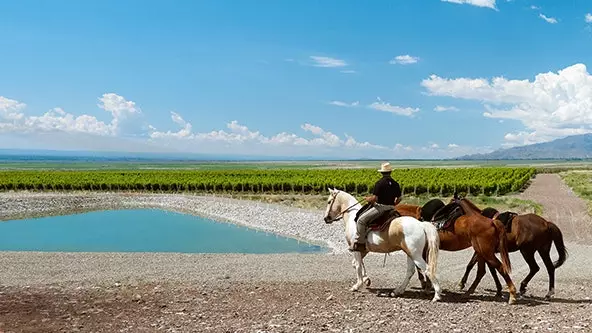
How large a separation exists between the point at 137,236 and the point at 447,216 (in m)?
18.4

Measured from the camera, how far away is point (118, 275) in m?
13.3

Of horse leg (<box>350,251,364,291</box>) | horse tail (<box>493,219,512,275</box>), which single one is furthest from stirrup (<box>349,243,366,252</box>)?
horse tail (<box>493,219,512,275</box>)

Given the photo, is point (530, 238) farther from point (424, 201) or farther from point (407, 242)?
point (424, 201)

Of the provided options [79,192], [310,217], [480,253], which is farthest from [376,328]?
[79,192]

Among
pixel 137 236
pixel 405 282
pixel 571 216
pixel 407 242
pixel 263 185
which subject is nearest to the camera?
pixel 407 242

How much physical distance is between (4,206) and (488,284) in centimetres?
3460

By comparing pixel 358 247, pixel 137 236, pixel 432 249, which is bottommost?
pixel 137 236

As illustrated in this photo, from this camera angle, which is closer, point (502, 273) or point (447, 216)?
point (502, 273)

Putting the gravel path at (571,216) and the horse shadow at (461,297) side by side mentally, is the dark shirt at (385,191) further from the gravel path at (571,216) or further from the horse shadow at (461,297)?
the gravel path at (571,216)

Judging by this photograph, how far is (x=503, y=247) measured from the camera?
9930 millimetres

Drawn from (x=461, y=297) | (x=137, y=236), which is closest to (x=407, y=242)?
(x=461, y=297)

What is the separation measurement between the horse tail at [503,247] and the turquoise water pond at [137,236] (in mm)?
10895

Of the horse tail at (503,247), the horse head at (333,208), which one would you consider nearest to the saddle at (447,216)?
the horse tail at (503,247)

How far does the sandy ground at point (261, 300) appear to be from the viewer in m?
8.38
